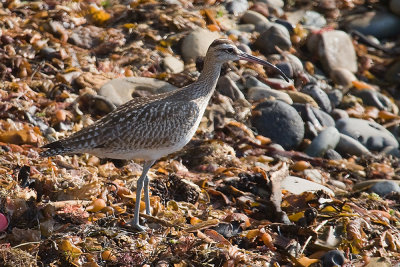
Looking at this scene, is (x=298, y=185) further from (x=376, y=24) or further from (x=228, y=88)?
(x=376, y=24)

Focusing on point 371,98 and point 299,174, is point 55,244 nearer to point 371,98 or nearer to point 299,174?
point 299,174

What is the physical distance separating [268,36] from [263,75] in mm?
1214

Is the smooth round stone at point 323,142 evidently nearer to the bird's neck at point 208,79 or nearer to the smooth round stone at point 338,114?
the smooth round stone at point 338,114

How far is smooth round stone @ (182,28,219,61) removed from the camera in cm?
1130

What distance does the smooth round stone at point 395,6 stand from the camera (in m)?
14.8

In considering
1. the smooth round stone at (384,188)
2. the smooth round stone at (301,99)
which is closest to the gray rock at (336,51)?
the smooth round stone at (301,99)

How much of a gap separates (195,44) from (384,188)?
4.09 m

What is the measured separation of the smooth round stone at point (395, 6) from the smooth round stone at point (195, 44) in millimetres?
5192

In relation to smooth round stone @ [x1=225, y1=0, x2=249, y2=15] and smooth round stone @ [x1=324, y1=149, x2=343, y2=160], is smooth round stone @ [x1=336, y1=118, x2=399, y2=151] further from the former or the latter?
smooth round stone @ [x1=225, y1=0, x2=249, y2=15]

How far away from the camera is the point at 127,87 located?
32.2 ft

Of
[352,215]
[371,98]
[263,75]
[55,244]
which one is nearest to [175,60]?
[263,75]

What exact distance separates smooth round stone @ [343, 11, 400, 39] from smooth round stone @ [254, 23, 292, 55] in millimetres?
2494

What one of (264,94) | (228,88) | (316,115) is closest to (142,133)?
(228,88)

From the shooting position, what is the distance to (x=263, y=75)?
38.6ft
